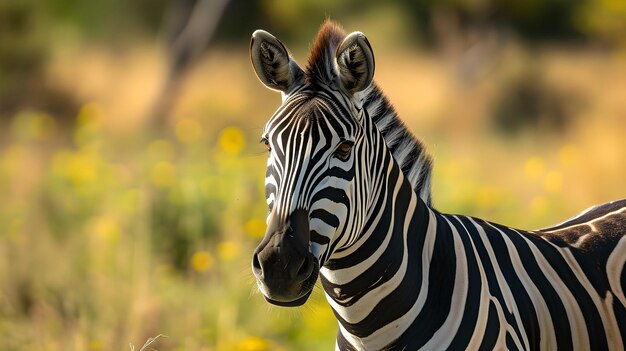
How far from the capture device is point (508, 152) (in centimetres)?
1487

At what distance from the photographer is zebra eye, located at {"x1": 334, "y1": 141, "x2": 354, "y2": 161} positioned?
11.1ft

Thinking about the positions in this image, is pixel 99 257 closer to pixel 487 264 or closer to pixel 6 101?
pixel 487 264

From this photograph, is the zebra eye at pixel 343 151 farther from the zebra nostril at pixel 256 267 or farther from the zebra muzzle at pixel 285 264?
the zebra nostril at pixel 256 267

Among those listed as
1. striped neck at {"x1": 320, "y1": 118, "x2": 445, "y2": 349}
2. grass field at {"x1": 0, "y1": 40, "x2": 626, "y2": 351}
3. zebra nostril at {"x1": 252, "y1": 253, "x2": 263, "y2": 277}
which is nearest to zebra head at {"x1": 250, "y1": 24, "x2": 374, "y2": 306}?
zebra nostril at {"x1": 252, "y1": 253, "x2": 263, "y2": 277}

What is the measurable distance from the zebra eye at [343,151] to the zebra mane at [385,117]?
262 millimetres

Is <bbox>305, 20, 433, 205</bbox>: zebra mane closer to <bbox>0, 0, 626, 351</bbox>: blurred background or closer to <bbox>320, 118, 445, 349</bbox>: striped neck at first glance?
<bbox>320, 118, 445, 349</bbox>: striped neck

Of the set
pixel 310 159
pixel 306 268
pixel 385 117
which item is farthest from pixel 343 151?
pixel 385 117

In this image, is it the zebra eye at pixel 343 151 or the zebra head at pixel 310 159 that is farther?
the zebra eye at pixel 343 151

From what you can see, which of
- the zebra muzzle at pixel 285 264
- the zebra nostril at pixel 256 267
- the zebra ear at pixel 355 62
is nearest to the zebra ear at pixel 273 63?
the zebra ear at pixel 355 62

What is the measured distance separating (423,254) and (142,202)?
4633mm

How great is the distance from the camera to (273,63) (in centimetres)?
361

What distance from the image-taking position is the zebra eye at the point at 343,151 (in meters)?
3.39

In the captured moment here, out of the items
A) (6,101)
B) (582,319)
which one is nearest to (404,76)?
(6,101)

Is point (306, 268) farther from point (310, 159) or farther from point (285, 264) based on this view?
point (310, 159)
